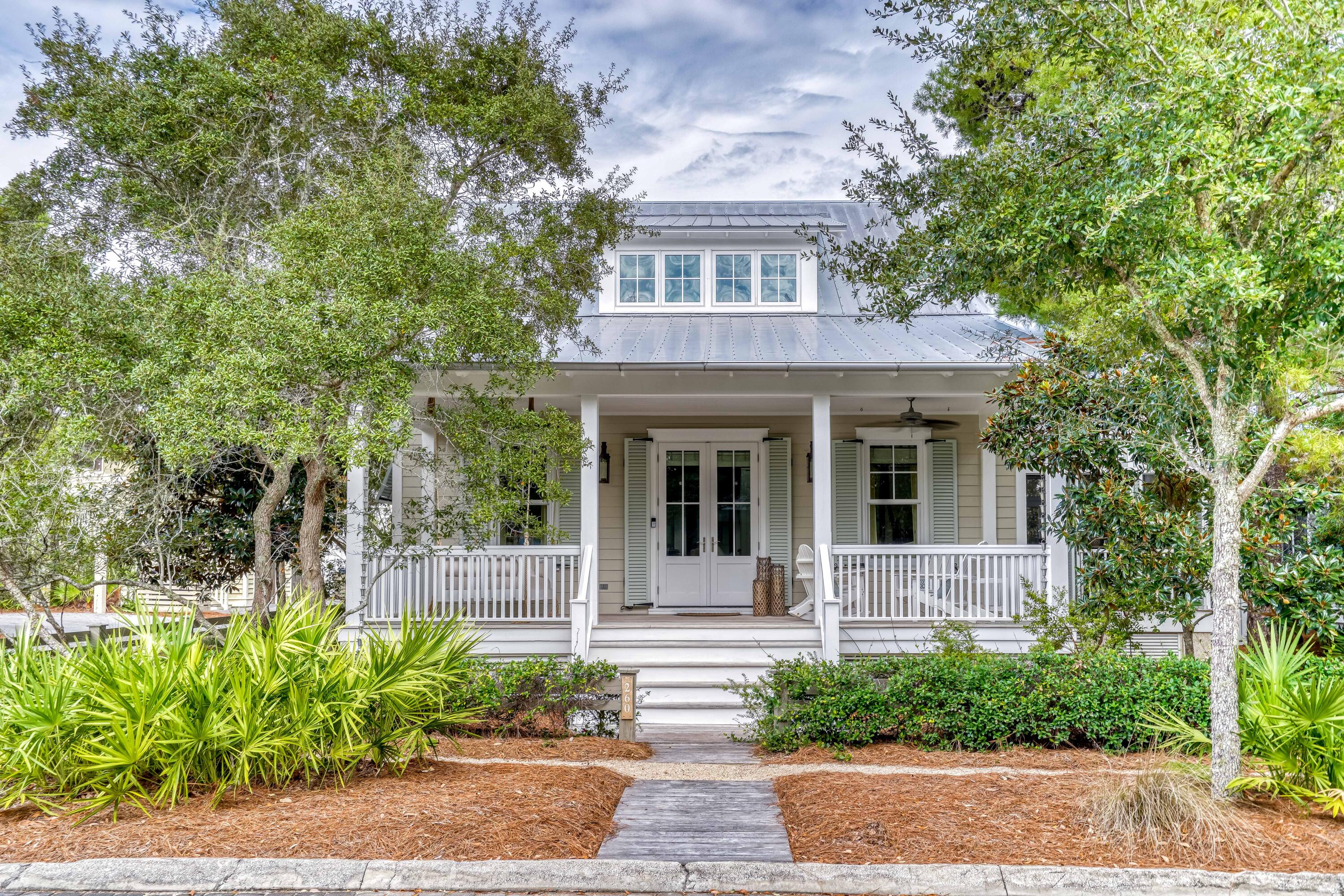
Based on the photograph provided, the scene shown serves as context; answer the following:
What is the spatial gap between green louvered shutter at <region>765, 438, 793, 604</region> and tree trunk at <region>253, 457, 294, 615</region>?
6.31 meters

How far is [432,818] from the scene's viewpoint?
14.6ft

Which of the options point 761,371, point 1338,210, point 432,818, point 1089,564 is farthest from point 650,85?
point 432,818

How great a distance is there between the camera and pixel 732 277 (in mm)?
12766

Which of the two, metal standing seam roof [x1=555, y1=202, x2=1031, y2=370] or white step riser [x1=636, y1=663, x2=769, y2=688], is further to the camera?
metal standing seam roof [x1=555, y1=202, x2=1031, y2=370]

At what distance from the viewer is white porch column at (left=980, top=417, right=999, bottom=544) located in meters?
11.2

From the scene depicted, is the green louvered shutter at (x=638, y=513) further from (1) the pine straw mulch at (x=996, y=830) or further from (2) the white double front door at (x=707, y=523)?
(1) the pine straw mulch at (x=996, y=830)

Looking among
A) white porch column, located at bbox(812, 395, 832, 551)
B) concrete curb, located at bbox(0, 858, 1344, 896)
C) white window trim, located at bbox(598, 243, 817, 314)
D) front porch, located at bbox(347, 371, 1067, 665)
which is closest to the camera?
concrete curb, located at bbox(0, 858, 1344, 896)

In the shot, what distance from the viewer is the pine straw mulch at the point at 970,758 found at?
253 inches

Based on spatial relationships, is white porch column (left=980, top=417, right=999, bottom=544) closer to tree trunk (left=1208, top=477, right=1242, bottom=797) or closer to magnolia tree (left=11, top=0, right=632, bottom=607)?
magnolia tree (left=11, top=0, right=632, bottom=607)

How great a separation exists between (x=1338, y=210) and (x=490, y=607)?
8600 mm

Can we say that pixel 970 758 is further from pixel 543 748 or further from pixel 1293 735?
pixel 543 748

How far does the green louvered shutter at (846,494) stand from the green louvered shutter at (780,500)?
597 millimetres

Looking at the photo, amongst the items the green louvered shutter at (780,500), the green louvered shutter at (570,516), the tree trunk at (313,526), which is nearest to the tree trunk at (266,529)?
the tree trunk at (313,526)

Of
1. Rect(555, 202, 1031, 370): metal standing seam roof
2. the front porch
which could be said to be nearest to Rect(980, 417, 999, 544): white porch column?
the front porch
